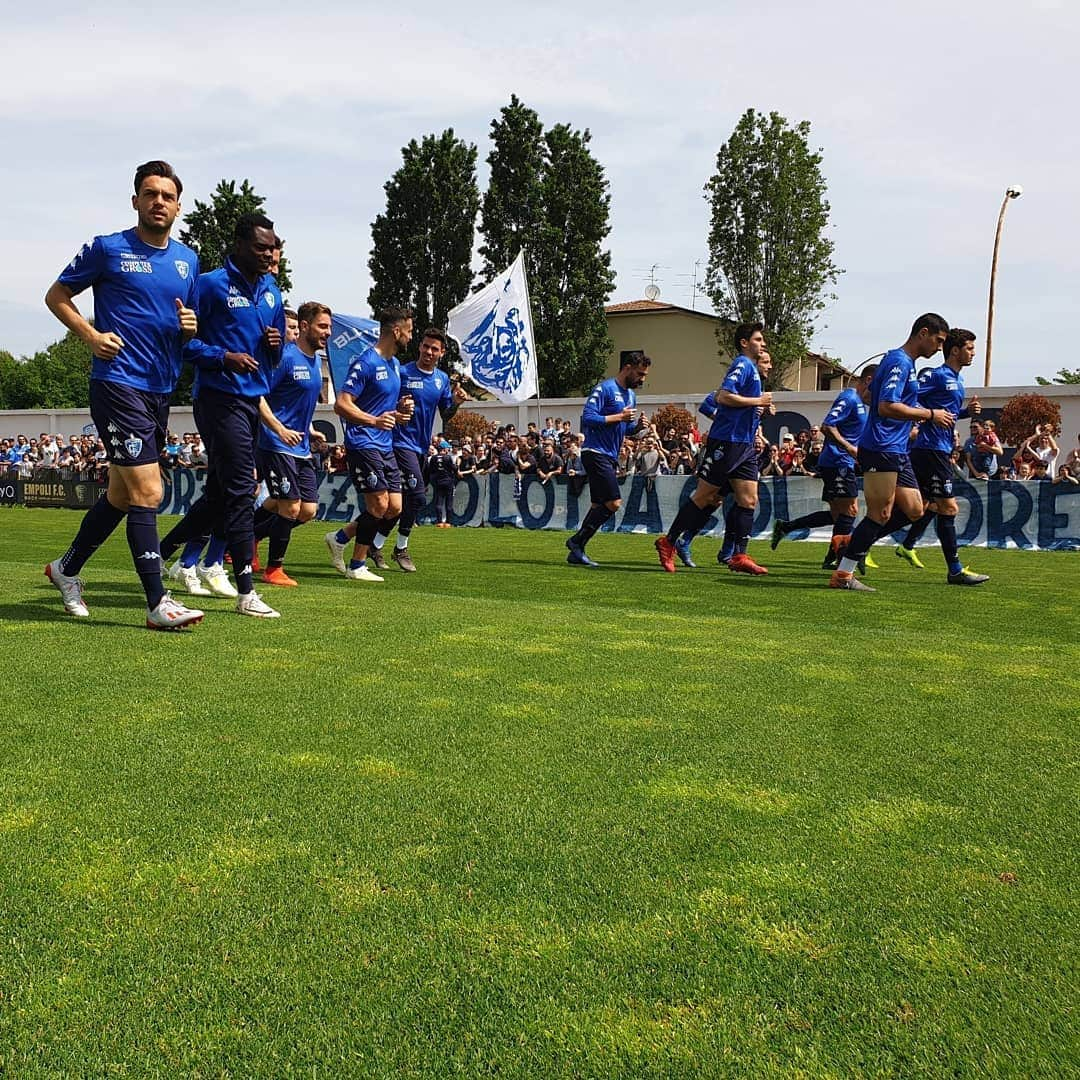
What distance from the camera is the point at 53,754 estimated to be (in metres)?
2.95

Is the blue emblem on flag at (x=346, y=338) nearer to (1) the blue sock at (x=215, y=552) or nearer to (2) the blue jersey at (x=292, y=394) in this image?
(2) the blue jersey at (x=292, y=394)

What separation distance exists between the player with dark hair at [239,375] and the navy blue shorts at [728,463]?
502 cm

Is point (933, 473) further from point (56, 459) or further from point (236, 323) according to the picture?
point (56, 459)

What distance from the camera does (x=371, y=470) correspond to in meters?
8.91

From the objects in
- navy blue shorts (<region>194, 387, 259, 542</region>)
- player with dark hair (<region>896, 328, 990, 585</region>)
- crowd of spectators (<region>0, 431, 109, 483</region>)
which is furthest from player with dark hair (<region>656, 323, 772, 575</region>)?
crowd of spectators (<region>0, 431, 109, 483</region>)

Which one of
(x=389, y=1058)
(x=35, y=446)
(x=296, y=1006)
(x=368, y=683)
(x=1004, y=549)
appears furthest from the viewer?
(x=35, y=446)

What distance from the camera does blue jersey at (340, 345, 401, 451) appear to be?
8.91m

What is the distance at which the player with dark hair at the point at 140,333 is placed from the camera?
5.06 m

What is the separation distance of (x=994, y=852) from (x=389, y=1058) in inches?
61.6

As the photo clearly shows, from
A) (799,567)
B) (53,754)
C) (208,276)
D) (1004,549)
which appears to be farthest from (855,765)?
(1004,549)

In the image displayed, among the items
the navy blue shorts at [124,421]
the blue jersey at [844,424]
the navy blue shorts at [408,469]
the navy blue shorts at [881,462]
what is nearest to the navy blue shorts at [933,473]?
the navy blue shorts at [881,462]

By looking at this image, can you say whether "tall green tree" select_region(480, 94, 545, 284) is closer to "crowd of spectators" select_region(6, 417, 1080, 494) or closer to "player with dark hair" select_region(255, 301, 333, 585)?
"crowd of spectators" select_region(6, 417, 1080, 494)

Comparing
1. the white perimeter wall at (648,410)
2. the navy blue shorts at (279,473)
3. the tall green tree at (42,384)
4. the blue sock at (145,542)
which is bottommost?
the blue sock at (145,542)

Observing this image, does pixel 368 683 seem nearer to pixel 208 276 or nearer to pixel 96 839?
pixel 96 839
